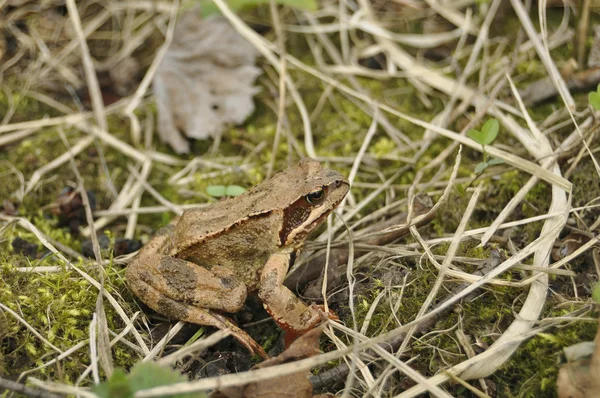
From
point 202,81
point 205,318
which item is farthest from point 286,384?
point 202,81

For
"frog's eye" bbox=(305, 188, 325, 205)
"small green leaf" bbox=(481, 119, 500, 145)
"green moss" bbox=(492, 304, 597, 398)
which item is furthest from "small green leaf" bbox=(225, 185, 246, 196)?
"green moss" bbox=(492, 304, 597, 398)

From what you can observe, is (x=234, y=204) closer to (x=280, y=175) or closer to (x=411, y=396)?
(x=280, y=175)

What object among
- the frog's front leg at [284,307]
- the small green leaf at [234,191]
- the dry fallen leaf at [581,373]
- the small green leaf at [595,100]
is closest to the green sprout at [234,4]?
the small green leaf at [234,191]

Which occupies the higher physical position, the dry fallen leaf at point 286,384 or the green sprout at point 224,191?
the green sprout at point 224,191

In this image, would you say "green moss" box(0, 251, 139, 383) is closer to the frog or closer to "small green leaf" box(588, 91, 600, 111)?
the frog

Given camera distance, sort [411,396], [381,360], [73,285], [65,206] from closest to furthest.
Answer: [411,396] < [381,360] < [73,285] < [65,206]

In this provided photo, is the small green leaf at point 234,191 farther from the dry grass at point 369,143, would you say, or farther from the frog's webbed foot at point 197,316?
the frog's webbed foot at point 197,316

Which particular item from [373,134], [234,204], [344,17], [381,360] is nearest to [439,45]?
[344,17]
